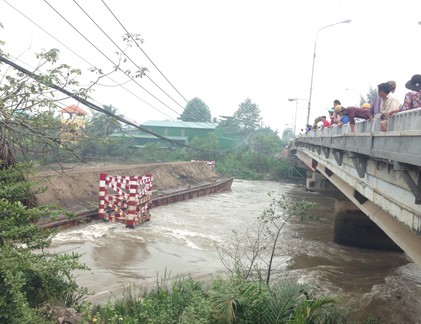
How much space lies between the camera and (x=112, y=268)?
1055 cm

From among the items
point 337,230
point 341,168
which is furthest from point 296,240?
point 341,168

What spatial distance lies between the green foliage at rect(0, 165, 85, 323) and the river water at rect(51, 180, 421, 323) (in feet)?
6.94

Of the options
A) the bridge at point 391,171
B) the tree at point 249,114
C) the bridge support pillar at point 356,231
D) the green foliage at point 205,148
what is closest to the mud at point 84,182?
the bridge at point 391,171

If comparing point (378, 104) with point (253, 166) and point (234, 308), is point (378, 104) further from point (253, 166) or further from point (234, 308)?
point (253, 166)

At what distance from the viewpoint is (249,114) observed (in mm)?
84688

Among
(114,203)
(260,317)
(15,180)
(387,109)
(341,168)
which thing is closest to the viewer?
(260,317)

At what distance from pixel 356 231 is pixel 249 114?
71186 millimetres

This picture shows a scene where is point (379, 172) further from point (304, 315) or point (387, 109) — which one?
point (304, 315)

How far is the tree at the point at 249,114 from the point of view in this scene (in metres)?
83.8

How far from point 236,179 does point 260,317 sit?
41.4 m

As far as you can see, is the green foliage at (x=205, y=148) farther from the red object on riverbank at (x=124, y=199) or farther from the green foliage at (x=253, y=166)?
the red object on riverbank at (x=124, y=199)

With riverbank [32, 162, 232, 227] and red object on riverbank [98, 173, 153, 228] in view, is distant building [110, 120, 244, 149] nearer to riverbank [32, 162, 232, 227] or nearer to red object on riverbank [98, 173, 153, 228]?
riverbank [32, 162, 232, 227]

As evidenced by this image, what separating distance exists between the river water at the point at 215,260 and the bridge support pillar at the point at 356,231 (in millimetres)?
316

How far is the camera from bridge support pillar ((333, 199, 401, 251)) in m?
14.5
